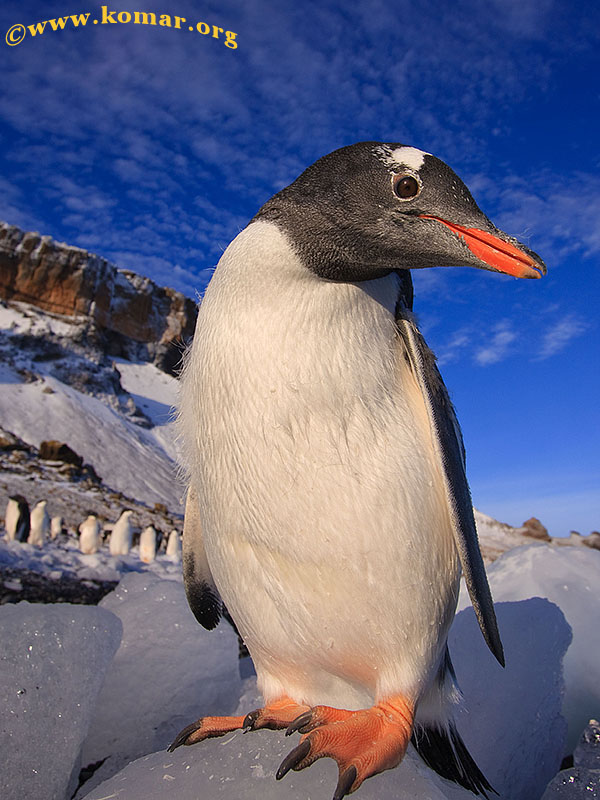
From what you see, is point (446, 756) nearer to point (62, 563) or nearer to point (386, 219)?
point (386, 219)

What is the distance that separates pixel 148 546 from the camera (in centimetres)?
1044

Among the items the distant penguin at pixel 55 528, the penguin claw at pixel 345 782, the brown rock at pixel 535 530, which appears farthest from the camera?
the brown rock at pixel 535 530

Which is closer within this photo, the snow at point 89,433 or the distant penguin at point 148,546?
the distant penguin at point 148,546

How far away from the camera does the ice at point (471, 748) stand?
42.6 inches

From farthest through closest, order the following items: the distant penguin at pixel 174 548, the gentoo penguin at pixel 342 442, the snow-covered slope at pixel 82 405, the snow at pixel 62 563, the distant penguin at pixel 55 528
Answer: the snow-covered slope at pixel 82 405, the distant penguin at pixel 174 548, the distant penguin at pixel 55 528, the snow at pixel 62 563, the gentoo penguin at pixel 342 442

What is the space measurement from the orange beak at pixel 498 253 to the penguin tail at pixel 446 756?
4.08 ft

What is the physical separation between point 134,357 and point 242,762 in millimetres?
35567

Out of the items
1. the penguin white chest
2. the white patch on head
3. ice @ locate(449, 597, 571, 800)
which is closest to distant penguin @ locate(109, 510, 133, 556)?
ice @ locate(449, 597, 571, 800)

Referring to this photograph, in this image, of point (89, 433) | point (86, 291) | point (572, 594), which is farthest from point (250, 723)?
point (86, 291)

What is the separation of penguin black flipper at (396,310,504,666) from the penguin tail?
11.5 inches

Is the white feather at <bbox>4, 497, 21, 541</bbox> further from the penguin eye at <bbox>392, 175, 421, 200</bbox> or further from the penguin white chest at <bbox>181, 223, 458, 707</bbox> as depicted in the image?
the penguin eye at <bbox>392, 175, 421, 200</bbox>

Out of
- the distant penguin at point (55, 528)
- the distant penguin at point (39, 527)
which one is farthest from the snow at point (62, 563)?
the distant penguin at point (55, 528)

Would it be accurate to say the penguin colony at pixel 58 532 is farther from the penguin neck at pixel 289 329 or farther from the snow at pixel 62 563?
the penguin neck at pixel 289 329

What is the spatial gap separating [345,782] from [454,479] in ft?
2.36
